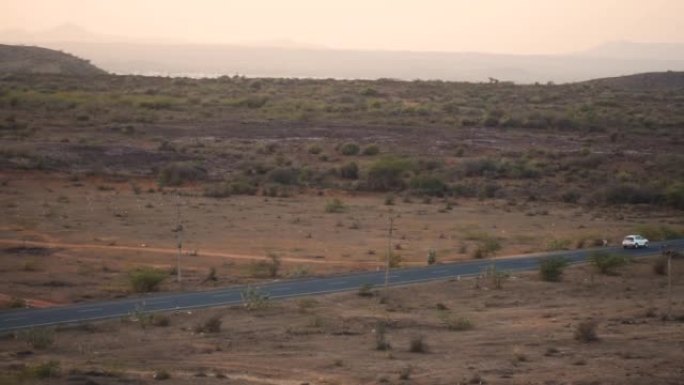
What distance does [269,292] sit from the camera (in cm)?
3941

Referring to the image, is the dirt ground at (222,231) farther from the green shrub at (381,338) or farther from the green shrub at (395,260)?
the green shrub at (381,338)

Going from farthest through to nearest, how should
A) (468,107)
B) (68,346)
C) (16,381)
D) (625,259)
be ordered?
(468,107)
(625,259)
(68,346)
(16,381)

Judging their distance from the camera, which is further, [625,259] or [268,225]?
[268,225]

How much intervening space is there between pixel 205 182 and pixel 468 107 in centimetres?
5447

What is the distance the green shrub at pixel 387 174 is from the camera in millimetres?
76188

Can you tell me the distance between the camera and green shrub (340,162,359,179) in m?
79.1

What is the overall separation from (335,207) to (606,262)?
76.8 ft

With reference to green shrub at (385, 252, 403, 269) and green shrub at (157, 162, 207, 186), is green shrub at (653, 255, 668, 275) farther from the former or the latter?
green shrub at (157, 162, 207, 186)

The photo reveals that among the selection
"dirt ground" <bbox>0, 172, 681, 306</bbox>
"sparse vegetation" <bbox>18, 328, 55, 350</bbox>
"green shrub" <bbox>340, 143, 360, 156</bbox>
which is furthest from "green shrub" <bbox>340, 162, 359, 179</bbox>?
"sparse vegetation" <bbox>18, 328, 55, 350</bbox>

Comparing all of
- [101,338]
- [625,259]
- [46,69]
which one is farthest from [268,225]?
[46,69]

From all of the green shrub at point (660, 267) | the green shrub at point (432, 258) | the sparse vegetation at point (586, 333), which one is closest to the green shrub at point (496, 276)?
the green shrub at point (432, 258)

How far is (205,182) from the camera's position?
74.7 metres

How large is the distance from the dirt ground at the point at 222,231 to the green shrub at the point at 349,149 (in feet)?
51.1

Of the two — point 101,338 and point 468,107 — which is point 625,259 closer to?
point 101,338
